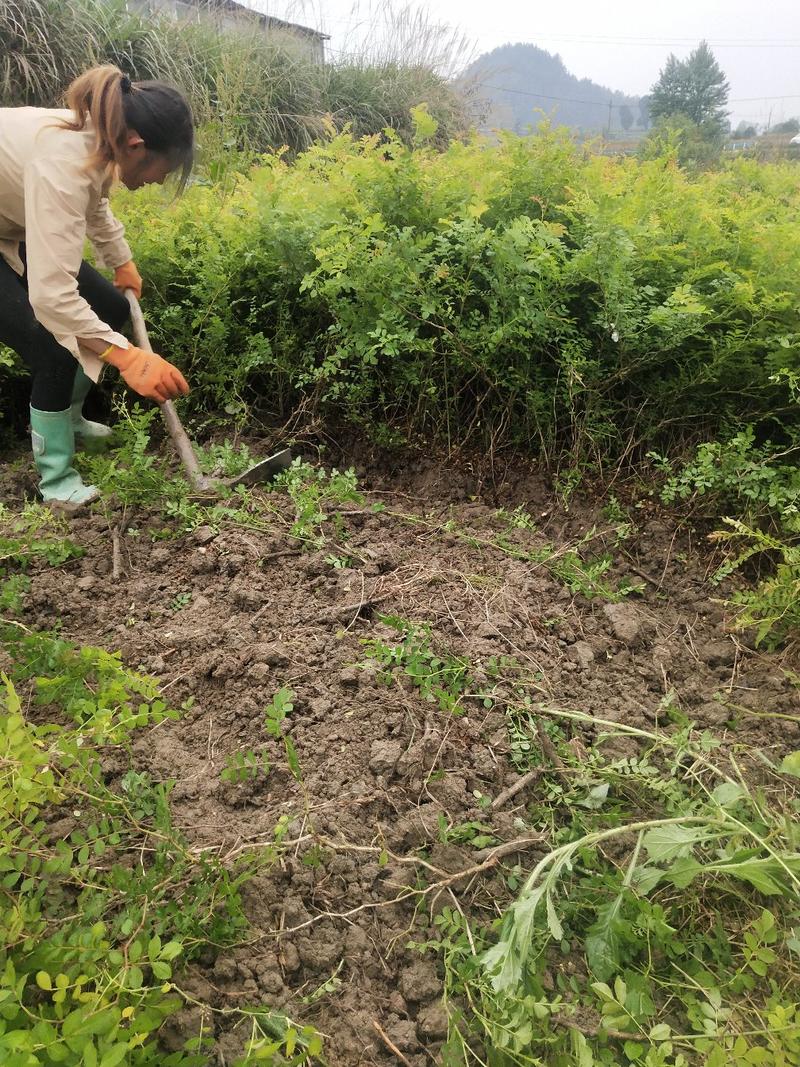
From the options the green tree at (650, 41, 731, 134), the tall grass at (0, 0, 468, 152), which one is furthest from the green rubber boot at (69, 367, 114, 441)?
the green tree at (650, 41, 731, 134)

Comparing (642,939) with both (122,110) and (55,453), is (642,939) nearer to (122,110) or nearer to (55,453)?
(55,453)

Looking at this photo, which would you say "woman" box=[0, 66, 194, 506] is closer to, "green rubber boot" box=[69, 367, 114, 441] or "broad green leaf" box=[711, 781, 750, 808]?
"green rubber boot" box=[69, 367, 114, 441]

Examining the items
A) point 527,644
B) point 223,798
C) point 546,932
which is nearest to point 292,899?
point 223,798

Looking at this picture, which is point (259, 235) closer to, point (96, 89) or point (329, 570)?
point (96, 89)

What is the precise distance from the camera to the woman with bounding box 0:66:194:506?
2.50 metres

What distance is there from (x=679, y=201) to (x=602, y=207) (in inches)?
26.5

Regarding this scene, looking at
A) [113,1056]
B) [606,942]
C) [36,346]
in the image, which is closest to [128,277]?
[36,346]

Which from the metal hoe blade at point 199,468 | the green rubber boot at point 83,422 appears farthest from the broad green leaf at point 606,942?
the green rubber boot at point 83,422

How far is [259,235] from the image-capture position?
3248 mm

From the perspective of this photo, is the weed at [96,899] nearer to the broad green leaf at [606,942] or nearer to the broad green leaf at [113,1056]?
the broad green leaf at [113,1056]

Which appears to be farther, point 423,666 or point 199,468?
point 199,468

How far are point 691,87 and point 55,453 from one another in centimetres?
3918

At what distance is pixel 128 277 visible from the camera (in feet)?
11.0

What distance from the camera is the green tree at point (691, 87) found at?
29.9 metres
